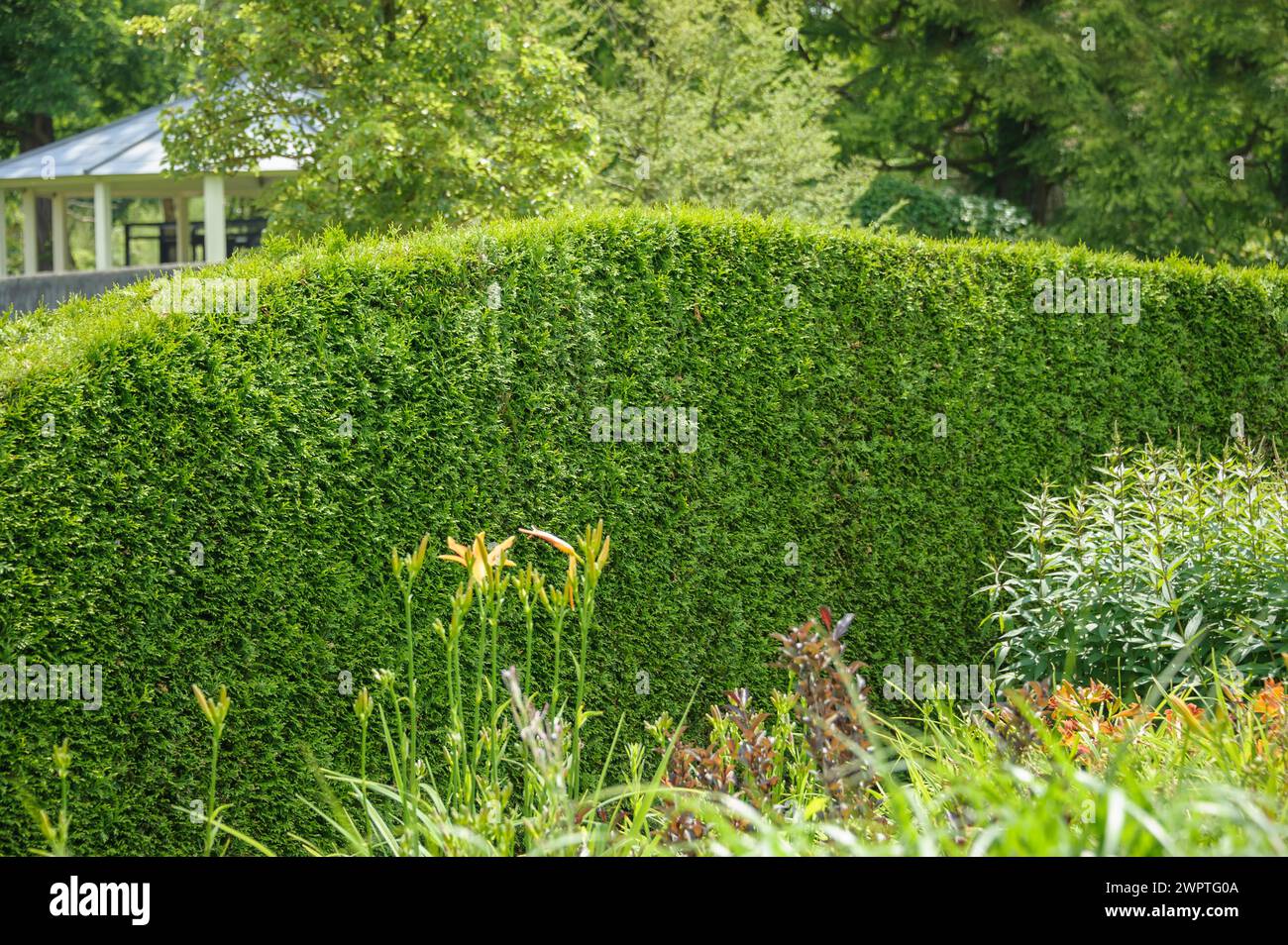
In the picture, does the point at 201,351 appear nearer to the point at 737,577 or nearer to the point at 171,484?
the point at 171,484

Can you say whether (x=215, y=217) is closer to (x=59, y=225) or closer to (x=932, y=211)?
(x=59, y=225)

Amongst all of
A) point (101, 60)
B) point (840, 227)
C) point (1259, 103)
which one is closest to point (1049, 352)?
point (840, 227)

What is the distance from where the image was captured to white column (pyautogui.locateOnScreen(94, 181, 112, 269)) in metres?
22.7

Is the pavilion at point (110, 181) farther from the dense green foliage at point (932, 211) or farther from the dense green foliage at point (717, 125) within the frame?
the dense green foliage at point (932, 211)

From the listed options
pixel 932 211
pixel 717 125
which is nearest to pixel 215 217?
pixel 717 125

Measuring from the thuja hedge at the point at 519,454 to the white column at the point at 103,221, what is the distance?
20072mm

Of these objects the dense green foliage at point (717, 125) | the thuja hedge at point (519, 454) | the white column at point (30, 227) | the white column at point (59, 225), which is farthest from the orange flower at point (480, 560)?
the white column at point (59, 225)

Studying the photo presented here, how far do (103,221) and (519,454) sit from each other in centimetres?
2089

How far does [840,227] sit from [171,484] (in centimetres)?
433

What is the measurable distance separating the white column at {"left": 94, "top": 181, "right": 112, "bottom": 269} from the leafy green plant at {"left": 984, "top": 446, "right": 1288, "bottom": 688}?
2161cm

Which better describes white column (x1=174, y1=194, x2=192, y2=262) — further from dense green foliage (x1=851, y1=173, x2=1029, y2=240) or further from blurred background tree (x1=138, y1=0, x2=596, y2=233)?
dense green foliage (x1=851, y1=173, x2=1029, y2=240)

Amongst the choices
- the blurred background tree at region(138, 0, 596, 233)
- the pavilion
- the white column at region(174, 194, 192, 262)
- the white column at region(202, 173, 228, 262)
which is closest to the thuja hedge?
the blurred background tree at region(138, 0, 596, 233)

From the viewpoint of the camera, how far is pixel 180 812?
177 inches

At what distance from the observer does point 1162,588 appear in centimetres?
Answer: 546
